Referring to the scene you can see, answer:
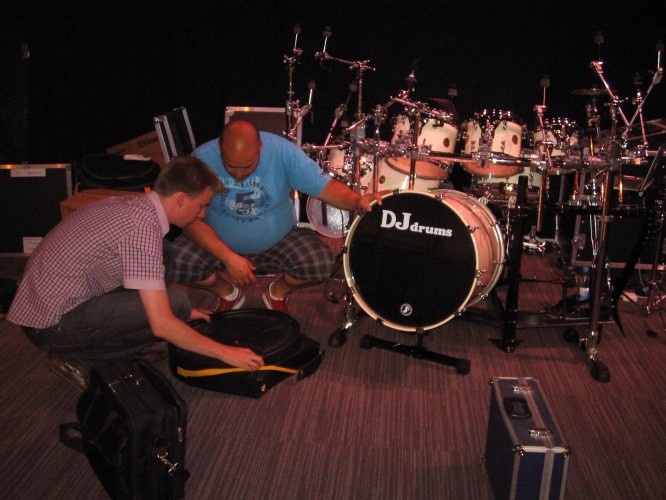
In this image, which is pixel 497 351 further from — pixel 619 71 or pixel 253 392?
pixel 619 71

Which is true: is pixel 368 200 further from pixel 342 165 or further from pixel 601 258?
pixel 342 165

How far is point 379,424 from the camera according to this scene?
288 centimetres

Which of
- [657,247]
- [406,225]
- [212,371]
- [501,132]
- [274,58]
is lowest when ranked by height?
[212,371]

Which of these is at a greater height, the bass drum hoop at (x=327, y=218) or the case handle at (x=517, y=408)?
the bass drum hoop at (x=327, y=218)

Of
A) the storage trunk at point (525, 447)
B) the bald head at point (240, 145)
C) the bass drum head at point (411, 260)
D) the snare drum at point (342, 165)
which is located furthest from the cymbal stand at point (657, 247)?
the bald head at point (240, 145)

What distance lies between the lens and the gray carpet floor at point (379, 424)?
2.46 metres

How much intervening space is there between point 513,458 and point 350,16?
16.9 ft

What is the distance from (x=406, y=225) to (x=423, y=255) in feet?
0.62

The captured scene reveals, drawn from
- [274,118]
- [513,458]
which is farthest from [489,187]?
[513,458]

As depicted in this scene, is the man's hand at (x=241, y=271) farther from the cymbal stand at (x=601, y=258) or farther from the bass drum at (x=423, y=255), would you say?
the cymbal stand at (x=601, y=258)

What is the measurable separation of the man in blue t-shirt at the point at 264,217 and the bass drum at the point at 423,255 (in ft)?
0.77

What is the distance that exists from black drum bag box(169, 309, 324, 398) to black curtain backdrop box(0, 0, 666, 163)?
3.61 meters

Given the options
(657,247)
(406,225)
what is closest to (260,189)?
(406,225)

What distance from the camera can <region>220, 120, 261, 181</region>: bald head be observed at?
338 cm
